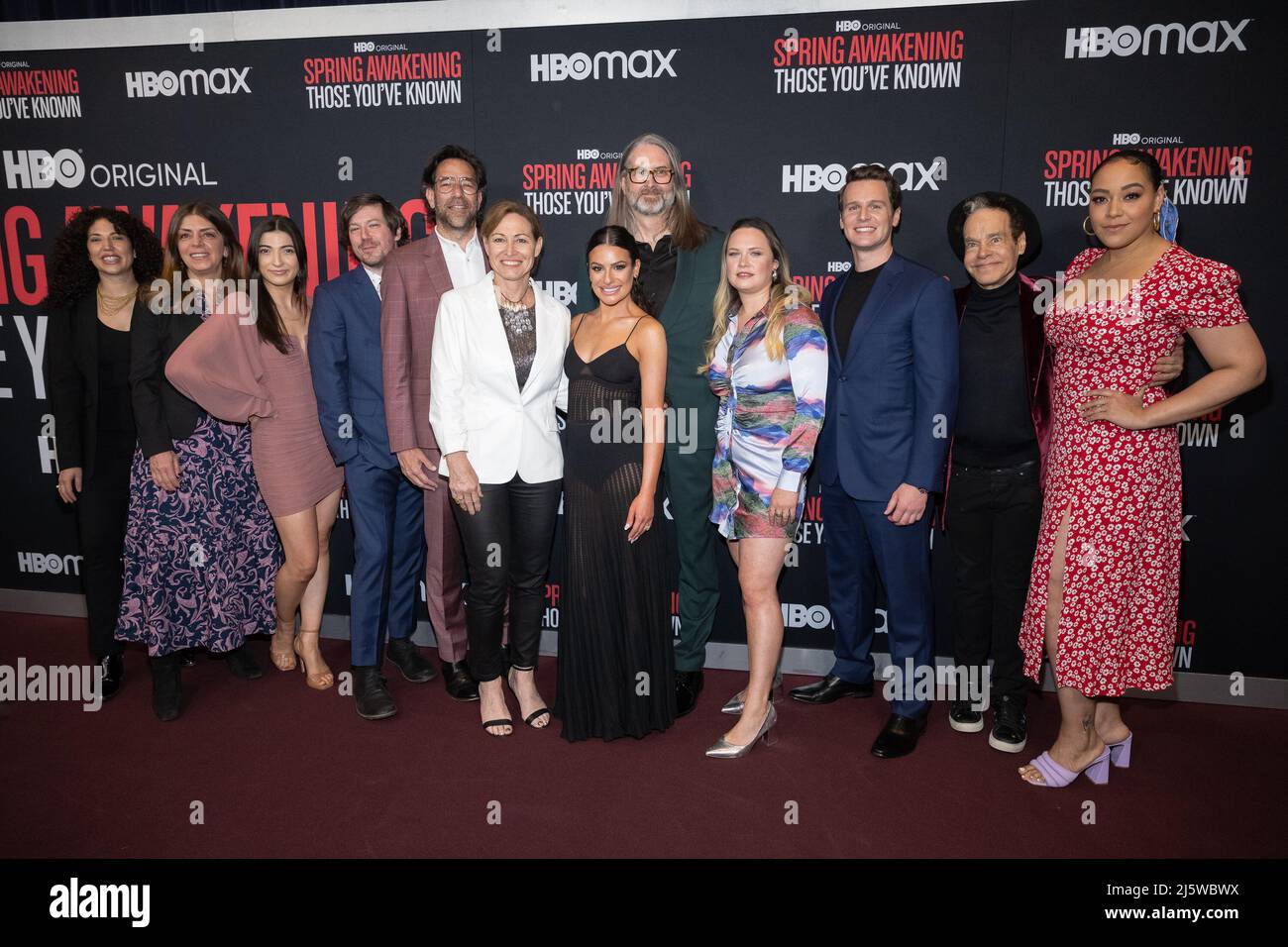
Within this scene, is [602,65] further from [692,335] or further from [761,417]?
[761,417]

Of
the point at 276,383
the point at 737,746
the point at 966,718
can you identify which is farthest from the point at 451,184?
the point at 966,718

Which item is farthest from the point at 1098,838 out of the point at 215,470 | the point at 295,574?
the point at 215,470

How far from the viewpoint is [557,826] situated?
2781 millimetres

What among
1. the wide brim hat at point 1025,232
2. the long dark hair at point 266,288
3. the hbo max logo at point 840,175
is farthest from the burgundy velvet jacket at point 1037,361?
the long dark hair at point 266,288

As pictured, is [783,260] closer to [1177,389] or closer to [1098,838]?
[1177,389]

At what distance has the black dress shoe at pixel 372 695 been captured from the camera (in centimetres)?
349

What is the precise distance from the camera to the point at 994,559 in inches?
128

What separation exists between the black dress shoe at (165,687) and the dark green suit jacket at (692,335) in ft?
7.68

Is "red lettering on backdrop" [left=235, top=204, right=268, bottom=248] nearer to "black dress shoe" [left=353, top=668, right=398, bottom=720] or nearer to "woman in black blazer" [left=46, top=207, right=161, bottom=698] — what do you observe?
"woman in black blazer" [left=46, top=207, right=161, bottom=698]

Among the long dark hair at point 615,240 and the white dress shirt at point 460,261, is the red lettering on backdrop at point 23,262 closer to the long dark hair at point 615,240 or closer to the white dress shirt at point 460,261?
the white dress shirt at point 460,261

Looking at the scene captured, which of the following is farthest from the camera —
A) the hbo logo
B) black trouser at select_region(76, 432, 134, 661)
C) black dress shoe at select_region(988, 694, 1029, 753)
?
the hbo logo

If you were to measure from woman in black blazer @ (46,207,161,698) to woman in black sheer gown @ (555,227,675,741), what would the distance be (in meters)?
1.95

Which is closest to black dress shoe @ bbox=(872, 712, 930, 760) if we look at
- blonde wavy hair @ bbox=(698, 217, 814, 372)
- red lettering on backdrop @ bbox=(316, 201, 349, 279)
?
blonde wavy hair @ bbox=(698, 217, 814, 372)

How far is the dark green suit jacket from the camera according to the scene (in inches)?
130
